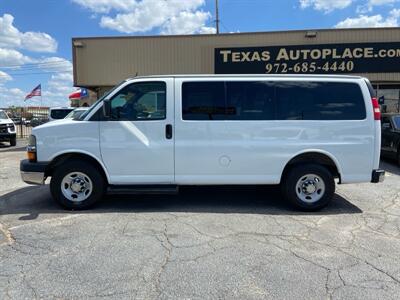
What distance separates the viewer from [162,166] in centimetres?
581

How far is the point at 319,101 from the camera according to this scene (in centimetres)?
580

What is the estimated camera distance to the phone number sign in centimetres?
1662

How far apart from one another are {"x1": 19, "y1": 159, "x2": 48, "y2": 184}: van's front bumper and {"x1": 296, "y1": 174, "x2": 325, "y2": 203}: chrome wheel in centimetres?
400

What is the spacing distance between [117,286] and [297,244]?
2.22 meters

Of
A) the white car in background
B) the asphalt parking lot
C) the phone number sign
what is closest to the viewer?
the asphalt parking lot

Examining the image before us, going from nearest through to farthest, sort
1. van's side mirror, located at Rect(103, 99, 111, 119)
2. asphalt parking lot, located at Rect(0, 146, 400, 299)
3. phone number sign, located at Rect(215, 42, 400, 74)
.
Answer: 1. asphalt parking lot, located at Rect(0, 146, 400, 299)
2. van's side mirror, located at Rect(103, 99, 111, 119)
3. phone number sign, located at Rect(215, 42, 400, 74)

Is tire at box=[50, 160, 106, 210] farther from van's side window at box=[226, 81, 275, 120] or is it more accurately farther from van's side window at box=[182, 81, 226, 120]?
van's side window at box=[226, 81, 275, 120]

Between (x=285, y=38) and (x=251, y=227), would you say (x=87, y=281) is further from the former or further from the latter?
(x=285, y=38)

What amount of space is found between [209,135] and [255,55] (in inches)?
479

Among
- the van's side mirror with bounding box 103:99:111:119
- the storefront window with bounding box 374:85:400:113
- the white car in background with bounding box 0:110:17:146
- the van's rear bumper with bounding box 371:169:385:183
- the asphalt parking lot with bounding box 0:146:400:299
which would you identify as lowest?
the asphalt parking lot with bounding box 0:146:400:299

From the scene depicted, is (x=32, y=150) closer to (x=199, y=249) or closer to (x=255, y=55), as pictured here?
(x=199, y=249)

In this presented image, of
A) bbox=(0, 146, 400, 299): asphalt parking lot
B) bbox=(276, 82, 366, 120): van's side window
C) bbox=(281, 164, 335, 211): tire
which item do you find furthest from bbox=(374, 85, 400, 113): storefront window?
bbox=(281, 164, 335, 211): tire

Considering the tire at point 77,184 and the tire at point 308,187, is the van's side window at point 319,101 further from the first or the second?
the tire at point 77,184

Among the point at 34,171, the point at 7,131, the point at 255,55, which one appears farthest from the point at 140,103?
the point at 7,131
